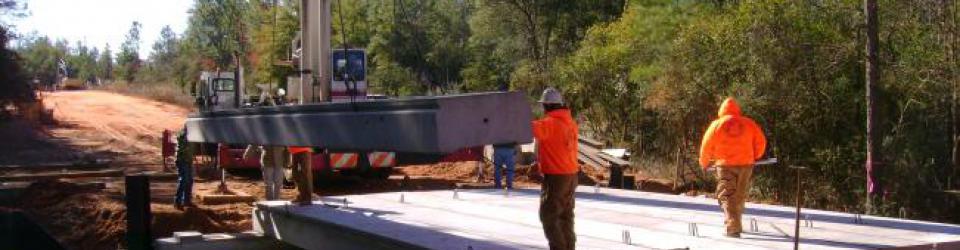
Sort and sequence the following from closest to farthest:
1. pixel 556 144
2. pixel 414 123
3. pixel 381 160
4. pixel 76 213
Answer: pixel 414 123 < pixel 556 144 < pixel 76 213 < pixel 381 160

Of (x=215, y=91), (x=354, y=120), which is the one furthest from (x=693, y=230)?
(x=215, y=91)

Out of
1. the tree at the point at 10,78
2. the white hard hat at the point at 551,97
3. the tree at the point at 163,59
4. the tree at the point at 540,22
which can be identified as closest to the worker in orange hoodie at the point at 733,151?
the white hard hat at the point at 551,97

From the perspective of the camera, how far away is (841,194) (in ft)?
57.4

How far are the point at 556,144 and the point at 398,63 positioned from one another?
45.4 metres

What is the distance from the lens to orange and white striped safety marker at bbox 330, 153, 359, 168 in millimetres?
18734

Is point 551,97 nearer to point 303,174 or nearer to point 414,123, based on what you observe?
point 414,123

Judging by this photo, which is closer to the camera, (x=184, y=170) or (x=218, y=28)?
(x=184, y=170)

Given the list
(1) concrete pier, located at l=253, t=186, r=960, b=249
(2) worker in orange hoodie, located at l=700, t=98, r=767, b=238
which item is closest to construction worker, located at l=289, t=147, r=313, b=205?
(1) concrete pier, located at l=253, t=186, r=960, b=249

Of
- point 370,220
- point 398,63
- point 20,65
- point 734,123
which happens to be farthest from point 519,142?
point 398,63

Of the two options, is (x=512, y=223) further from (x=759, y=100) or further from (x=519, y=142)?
(x=759, y=100)

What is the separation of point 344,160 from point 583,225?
10800 mm

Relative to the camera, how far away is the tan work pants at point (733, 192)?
7.88 m

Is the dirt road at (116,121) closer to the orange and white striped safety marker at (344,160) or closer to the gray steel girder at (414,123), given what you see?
the orange and white striped safety marker at (344,160)

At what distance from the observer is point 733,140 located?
8047mm
